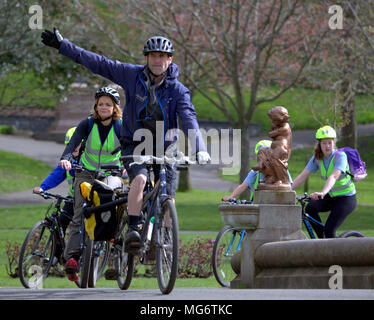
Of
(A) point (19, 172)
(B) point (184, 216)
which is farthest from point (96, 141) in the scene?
(A) point (19, 172)

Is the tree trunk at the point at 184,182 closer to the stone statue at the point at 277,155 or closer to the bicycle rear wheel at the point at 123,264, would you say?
the stone statue at the point at 277,155

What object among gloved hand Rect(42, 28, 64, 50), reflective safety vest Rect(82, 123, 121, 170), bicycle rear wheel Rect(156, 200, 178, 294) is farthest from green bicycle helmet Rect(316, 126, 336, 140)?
gloved hand Rect(42, 28, 64, 50)

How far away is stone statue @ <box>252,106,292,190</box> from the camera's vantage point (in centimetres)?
998

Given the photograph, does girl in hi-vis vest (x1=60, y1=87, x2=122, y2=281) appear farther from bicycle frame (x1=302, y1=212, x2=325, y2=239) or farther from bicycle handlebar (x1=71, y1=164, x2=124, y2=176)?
bicycle frame (x1=302, y1=212, x2=325, y2=239)

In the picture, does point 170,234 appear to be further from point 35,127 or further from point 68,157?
point 35,127

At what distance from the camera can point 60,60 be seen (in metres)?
27.0

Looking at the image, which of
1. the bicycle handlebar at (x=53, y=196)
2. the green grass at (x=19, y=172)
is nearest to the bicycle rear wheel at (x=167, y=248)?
the bicycle handlebar at (x=53, y=196)

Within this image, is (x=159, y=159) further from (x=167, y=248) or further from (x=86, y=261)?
(x=86, y=261)

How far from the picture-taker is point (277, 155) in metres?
9.98

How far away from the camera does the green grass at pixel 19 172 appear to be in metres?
30.9

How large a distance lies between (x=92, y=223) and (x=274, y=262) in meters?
2.26

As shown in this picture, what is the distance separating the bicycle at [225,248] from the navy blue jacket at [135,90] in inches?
130

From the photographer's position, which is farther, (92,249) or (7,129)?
(7,129)

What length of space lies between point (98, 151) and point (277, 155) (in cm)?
219
